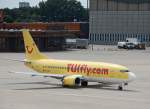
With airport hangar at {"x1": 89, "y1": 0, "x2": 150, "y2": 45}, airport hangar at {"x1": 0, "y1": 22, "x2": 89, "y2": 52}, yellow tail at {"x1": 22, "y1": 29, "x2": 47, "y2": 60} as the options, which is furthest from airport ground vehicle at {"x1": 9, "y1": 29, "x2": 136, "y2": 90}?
airport hangar at {"x1": 89, "y1": 0, "x2": 150, "y2": 45}

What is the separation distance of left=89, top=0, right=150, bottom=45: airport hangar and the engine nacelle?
442 feet

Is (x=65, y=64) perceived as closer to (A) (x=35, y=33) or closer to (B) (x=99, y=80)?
(B) (x=99, y=80)

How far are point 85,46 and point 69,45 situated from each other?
215 inches

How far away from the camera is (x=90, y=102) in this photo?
45.8 meters

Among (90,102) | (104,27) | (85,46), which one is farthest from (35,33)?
(90,102)

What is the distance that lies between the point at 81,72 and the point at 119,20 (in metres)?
139

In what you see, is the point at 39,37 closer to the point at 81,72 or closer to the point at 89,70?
the point at 81,72

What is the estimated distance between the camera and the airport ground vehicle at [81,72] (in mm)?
55938

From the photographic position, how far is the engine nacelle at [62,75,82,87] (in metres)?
57.1

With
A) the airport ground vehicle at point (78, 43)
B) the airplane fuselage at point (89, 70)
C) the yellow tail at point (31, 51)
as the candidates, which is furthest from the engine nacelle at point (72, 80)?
the airport ground vehicle at point (78, 43)

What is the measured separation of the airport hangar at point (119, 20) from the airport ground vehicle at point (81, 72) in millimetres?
130527

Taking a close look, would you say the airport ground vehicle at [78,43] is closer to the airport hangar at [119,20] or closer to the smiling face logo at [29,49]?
the airport hangar at [119,20]

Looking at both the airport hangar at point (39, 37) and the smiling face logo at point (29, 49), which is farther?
the airport hangar at point (39, 37)

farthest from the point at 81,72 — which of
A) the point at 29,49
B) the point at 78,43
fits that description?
the point at 78,43
